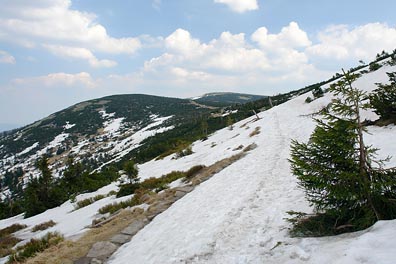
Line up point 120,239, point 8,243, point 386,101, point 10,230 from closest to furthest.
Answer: point 120,239 < point 8,243 < point 386,101 < point 10,230

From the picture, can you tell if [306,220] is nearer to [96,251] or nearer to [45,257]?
[96,251]

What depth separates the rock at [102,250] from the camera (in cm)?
859

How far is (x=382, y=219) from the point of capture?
5.35 metres

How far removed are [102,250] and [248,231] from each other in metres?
4.99

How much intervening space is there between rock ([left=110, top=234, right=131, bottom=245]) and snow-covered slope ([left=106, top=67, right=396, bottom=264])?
480mm

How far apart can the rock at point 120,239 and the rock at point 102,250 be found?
0.78 feet

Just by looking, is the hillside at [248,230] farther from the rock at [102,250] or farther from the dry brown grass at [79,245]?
the dry brown grass at [79,245]

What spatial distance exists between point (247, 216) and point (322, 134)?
3916 mm

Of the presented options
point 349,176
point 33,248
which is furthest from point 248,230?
point 33,248

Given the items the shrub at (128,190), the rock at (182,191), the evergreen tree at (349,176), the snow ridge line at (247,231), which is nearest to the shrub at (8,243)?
the shrub at (128,190)

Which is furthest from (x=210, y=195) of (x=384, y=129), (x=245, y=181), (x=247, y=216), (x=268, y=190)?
(x=384, y=129)

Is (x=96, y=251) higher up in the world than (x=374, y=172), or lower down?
lower down

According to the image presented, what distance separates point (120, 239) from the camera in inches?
382

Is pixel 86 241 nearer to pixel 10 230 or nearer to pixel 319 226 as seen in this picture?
pixel 319 226
